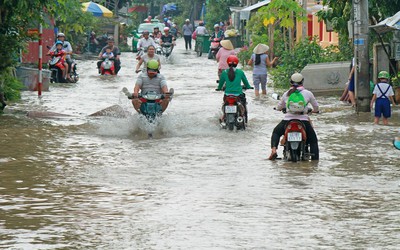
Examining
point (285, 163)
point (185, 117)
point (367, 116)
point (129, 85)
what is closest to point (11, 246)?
point (285, 163)

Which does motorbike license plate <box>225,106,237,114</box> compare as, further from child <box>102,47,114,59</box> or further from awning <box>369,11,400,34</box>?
child <box>102,47,114,59</box>

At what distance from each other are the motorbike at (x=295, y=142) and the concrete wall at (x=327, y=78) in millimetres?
12653

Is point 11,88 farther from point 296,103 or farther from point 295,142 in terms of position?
point 295,142

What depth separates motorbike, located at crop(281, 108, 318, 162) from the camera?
16625mm

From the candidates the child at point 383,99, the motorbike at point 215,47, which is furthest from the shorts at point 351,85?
the motorbike at point 215,47

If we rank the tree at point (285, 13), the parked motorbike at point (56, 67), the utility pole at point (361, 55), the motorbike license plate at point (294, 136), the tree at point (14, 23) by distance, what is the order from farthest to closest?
the tree at point (285, 13), the parked motorbike at point (56, 67), the utility pole at point (361, 55), the tree at point (14, 23), the motorbike license plate at point (294, 136)

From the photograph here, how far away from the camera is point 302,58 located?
33.3 m

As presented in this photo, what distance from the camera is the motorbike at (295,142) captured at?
16625 mm

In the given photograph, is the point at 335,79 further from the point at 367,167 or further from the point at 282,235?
the point at 282,235

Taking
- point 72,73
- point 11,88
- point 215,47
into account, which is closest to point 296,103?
point 11,88

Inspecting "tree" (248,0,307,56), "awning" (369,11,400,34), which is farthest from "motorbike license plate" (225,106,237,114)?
"tree" (248,0,307,56)

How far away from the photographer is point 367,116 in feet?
79.3

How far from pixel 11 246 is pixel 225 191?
3.97 metres

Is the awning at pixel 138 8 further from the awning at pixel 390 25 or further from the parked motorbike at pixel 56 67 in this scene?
the awning at pixel 390 25
